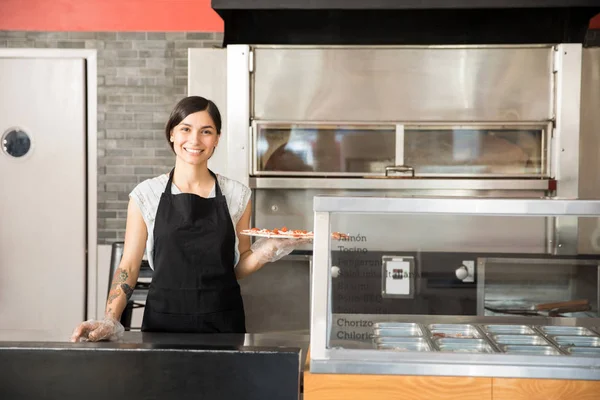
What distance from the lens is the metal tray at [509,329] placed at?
2.23 metres

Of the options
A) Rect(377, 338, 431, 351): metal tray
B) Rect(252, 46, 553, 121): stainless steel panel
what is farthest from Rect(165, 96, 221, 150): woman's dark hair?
Rect(252, 46, 553, 121): stainless steel panel

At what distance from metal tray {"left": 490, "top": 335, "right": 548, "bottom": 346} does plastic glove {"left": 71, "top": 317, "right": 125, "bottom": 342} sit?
42.6 inches

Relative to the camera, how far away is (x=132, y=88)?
16.2 ft

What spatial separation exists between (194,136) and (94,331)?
2.70ft

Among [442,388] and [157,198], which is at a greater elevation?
[157,198]

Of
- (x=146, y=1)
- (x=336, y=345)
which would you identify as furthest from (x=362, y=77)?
(x=336, y=345)

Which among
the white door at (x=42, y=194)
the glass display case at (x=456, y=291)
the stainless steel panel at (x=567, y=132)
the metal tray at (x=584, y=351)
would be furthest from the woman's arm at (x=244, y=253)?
the white door at (x=42, y=194)

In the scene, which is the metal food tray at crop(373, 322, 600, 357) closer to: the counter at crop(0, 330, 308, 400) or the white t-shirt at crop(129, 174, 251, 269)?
the counter at crop(0, 330, 308, 400)

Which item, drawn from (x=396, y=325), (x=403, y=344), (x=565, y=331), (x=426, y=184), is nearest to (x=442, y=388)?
(x=403, y=344)

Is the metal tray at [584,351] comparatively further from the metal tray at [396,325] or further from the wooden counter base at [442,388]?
the metal tray at [396,325]

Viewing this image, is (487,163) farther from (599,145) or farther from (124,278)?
(124,278)

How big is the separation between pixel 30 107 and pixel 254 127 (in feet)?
5.61

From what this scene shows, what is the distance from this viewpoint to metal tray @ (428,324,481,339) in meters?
2.15

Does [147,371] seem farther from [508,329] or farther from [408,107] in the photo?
→ [408,107]
